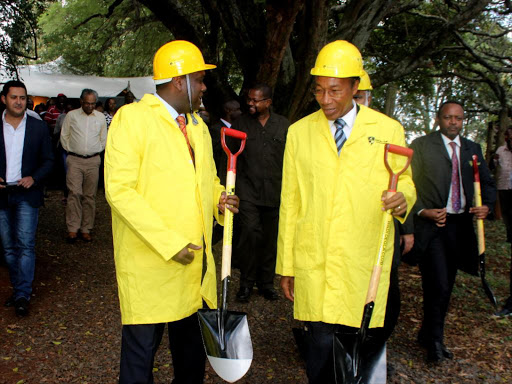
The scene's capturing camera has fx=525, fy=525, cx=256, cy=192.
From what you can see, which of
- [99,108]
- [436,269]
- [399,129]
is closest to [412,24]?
[99,108]

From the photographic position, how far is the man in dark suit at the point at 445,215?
471 cm

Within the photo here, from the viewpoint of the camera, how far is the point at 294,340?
5141 millimetres

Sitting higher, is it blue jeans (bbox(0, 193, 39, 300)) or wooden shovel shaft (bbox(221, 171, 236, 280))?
wooden shovel shaft (bbox(221, 171, 236, 280))

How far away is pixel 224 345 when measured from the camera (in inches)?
121

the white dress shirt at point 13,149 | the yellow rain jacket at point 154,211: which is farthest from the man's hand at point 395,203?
the white dress shirt at point 13,149

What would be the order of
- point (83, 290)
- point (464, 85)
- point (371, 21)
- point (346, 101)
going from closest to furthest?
1. point (346, 101)
2. point (83, 290)
3. point (371, 21)
4. point (464, 85)

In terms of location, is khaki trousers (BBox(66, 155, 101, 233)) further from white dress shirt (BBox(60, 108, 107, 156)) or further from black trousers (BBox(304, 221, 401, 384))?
black trousers (BBox(304, 221, 401, 384))

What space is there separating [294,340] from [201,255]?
2.33 meters

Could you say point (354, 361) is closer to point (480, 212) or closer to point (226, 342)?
point (226, 342)

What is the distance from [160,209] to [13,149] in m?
3.13

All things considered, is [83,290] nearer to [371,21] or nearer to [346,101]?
[346,101]

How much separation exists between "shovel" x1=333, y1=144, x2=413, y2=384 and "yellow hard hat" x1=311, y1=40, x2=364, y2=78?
50 centimetres

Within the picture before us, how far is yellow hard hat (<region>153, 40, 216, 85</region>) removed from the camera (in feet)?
10.2

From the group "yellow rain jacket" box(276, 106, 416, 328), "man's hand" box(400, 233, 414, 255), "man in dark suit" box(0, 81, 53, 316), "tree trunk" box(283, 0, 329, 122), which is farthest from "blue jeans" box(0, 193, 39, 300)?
"tree trunk" box(283, 0, 329, 122)
